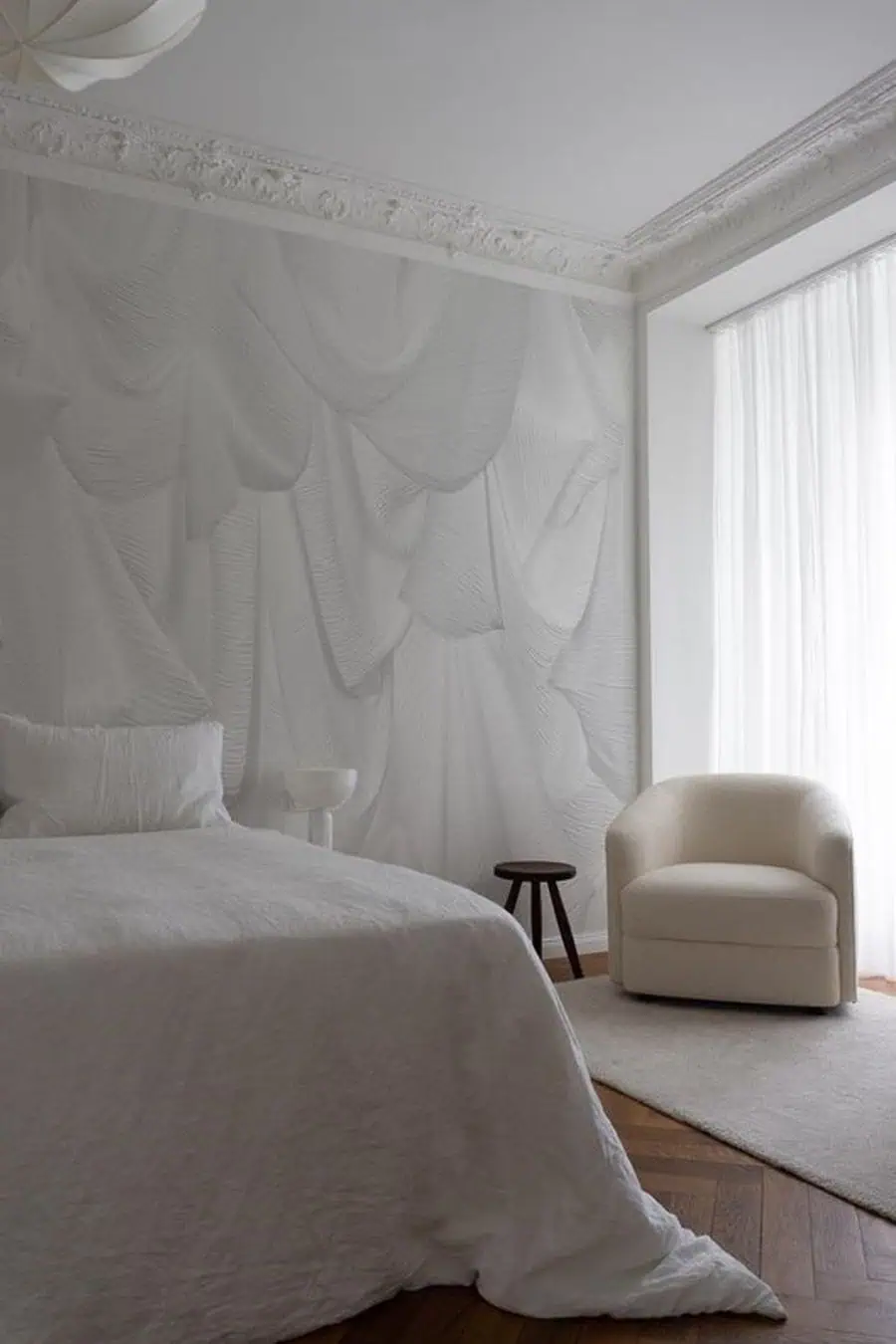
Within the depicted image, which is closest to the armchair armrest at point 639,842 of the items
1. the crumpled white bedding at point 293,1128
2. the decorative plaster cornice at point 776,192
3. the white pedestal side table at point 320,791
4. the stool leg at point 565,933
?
the stool leg at point 565,933

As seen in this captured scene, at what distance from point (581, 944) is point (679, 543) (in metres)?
1.75

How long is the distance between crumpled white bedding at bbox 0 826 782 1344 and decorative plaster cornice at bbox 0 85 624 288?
279 cm

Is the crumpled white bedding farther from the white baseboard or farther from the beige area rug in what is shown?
the white baseboard

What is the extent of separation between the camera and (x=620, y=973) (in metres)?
3.99

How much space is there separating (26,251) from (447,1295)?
11.2 ft

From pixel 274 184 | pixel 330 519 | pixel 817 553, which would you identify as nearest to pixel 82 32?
pixel 274 184

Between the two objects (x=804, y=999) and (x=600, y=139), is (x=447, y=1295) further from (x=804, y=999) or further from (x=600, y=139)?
(x=600, y=139)

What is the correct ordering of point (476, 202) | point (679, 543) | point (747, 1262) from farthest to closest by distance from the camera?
point (679, 543), point (476, 202), point (747, 1262)

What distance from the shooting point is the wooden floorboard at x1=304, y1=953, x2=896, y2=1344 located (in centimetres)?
192

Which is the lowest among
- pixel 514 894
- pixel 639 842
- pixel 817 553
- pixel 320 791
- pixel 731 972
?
pixel 731 972

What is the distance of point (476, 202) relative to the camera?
179 inches

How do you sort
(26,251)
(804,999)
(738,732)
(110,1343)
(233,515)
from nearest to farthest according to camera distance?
1. (110,1343)
2. (804,999)
3. (26,251)
4. (233,515)
5. (738,732)

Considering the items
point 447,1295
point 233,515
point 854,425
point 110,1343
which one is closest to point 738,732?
point 854,425

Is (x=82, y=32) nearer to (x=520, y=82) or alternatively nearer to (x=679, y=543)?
(x=520, y=82)
